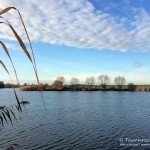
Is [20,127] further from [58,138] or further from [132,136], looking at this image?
[132,136]

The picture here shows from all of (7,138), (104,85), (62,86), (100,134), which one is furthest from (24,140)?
(104,85)

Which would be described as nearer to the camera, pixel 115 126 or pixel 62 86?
pixel 115 126

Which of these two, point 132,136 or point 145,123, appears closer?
point 132,136

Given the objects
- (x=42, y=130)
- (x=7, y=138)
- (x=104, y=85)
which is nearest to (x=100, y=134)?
(x=42, y=130)

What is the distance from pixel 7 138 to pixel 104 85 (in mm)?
109191

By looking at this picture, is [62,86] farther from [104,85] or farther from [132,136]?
[132,136]

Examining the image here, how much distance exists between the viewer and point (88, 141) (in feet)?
62.1

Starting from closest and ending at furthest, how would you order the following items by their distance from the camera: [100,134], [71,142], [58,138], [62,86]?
[71,142] → [58,138] → [100,134] → [62,86]

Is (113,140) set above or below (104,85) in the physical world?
below

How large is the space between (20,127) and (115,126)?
1002 centimetres

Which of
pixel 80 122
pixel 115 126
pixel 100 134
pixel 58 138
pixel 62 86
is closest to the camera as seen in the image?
pixel 58 138

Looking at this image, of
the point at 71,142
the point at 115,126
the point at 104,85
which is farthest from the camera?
the point at 104,85

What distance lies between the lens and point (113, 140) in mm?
19359

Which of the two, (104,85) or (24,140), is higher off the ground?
(104,85)
